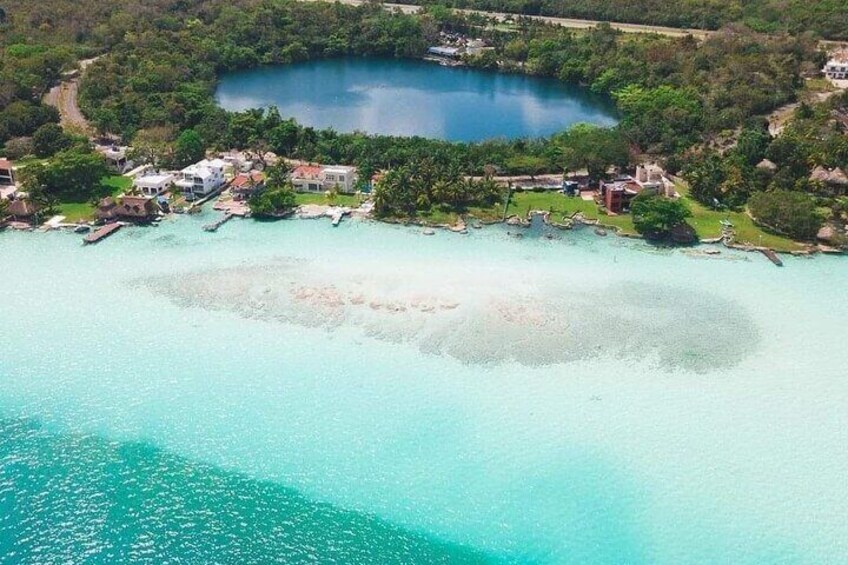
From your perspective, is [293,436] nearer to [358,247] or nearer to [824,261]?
[358,247]

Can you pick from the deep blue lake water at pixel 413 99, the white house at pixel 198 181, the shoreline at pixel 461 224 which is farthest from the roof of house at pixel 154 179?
the deep blue lake water at pixel 413 99

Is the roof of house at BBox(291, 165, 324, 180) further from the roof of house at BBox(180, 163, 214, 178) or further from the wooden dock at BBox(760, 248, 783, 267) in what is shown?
the wooden dock at BBox(760, 248, 783, 267)

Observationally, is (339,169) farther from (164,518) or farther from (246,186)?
(164,518)

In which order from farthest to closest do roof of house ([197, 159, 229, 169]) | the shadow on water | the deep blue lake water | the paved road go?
the paved road
the deep blue lake water
roof of house ([197, 159, 229, 169])
the shadow on water

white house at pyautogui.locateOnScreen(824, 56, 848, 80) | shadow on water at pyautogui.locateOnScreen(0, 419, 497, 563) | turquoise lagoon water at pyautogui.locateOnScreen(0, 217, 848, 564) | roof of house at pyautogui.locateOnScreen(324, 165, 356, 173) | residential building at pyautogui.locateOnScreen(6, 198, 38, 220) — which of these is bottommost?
shadow on water at pyautogui.locateOnScreen(0, 419, 497, 563)

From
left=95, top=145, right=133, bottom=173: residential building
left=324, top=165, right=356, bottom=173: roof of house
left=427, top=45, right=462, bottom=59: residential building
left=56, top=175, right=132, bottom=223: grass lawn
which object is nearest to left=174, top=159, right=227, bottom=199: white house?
left=56, top=175, right=132, bottom=223: grass lawn
